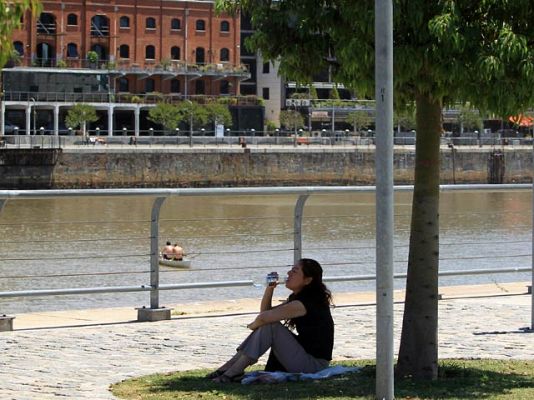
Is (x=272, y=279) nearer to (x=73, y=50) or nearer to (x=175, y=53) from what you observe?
(x=73, y=50)

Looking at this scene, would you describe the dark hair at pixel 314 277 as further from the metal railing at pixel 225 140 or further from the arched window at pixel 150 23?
the arched window at pixel 150 23

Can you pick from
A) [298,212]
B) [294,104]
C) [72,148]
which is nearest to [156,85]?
[294,104]

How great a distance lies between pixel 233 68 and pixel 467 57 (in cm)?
10859

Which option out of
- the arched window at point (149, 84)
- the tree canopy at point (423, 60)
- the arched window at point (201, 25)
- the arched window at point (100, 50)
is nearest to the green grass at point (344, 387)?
the tree canopy at point (423, 60)

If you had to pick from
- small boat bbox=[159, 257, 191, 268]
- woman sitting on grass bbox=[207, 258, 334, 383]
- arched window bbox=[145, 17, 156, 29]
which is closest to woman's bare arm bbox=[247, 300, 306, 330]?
woman sitting on grass bbox=[207, 258, 334, 383]

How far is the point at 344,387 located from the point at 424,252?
3.88ft

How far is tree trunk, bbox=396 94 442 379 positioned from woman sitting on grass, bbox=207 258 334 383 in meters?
0.62

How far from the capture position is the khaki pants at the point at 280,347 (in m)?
9.11

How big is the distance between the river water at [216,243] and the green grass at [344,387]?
12.7 feet

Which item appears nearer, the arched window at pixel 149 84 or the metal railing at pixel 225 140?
the metal railing at pixel 225 140

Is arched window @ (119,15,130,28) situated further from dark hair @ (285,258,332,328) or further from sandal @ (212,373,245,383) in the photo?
sandal @ (212,373,245,383)

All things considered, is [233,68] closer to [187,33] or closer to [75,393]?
[187,33]

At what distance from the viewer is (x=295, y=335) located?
30.3 feet

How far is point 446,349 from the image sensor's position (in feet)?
36.7
